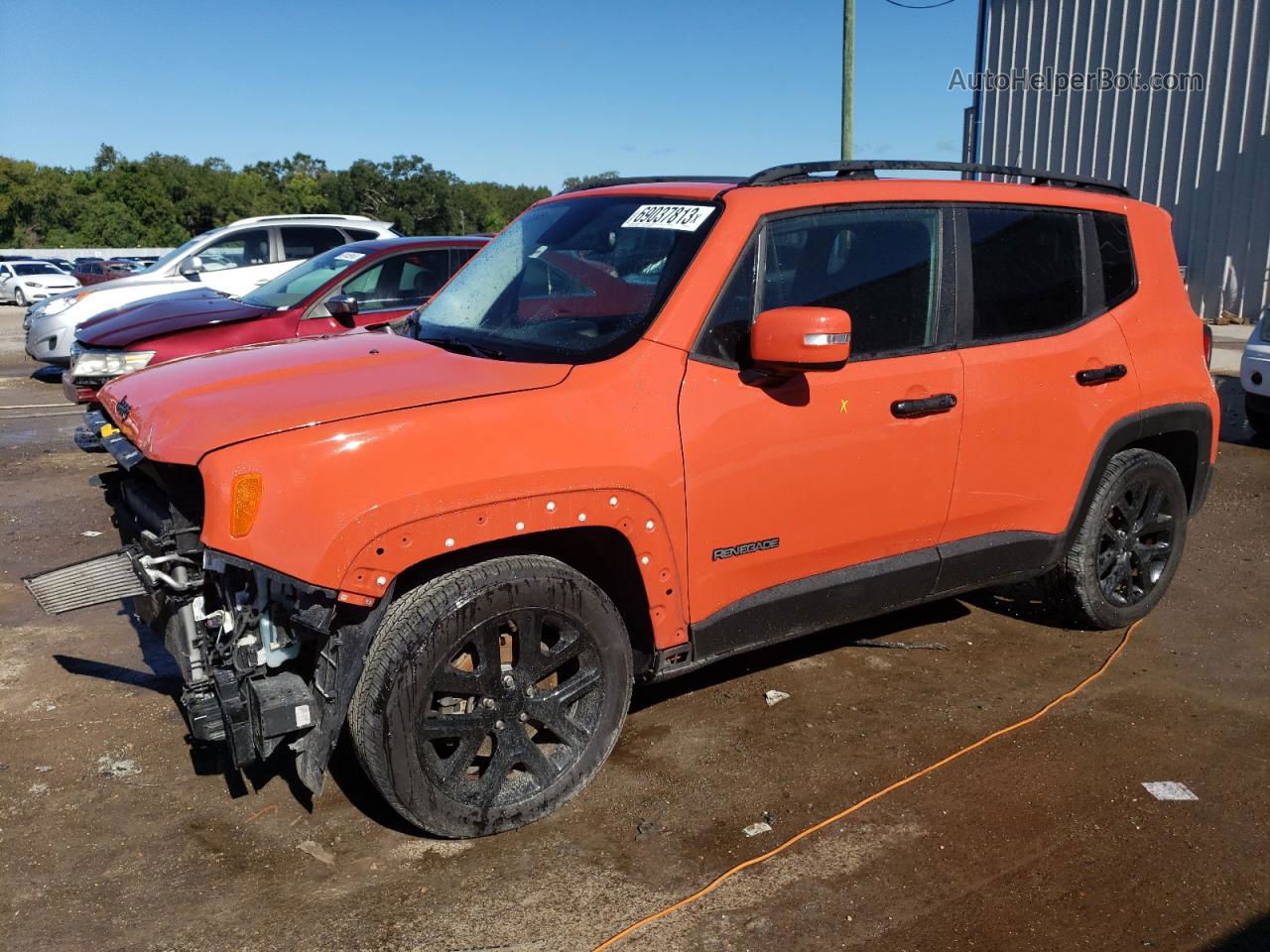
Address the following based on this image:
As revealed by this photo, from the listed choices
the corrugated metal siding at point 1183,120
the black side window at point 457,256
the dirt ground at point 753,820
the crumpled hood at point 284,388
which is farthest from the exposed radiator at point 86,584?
the corrugated metal siding at point 1183,120

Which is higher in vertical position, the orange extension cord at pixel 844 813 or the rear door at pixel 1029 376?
the rear door at pixel 1029 376

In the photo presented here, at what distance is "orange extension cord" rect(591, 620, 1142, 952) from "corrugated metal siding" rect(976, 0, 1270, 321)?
15590 mm

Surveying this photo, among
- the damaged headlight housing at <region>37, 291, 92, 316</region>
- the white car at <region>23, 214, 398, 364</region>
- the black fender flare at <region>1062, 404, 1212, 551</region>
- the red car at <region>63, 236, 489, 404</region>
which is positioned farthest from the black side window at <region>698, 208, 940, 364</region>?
the damaged headlight housing at <region>37, 291, 92, 316</region>

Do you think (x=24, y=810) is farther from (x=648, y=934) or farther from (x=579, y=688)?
(x=648, y=934)

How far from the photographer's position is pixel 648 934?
3000mm

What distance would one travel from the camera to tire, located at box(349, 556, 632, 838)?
10.3 ft

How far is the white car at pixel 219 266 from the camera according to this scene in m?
12.9

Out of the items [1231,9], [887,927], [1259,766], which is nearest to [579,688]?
[887,927]

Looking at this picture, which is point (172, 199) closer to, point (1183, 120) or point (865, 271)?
point (1183, 120)

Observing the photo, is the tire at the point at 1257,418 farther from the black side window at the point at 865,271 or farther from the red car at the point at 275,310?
the black side window at the point at 865,271

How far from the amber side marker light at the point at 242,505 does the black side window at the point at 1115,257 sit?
3.56 meters

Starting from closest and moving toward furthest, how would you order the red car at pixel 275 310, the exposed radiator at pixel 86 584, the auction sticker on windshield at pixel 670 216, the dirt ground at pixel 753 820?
1. the dirt ground at pixel 753 820
2. the exposed radiator at pixel 86 584
3. the auction sticker on windshield at pixel 670 216
4. the red car at pixel 275 310

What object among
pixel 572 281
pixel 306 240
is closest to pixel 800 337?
pixel 572 281

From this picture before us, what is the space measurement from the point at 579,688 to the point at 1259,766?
94.3 inches
